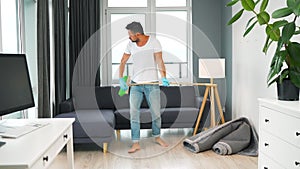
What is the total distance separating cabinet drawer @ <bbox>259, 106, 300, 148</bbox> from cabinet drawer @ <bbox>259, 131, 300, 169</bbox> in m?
0.04

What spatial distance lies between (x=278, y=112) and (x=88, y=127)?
2.25 m

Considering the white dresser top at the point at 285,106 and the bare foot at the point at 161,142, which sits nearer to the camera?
the white dresser top at the point at 285,106

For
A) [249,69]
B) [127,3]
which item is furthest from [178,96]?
[127,3]

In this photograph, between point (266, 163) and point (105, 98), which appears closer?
point (266, 163)

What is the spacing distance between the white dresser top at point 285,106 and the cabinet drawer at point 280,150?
0.22 meters

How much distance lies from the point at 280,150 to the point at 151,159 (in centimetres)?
165

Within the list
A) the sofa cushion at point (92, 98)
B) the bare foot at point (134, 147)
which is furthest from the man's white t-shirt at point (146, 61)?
the sofa cushion at point (92, 98)

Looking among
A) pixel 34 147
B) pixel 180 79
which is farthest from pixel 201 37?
pixel 34 147

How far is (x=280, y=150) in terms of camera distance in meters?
2.43

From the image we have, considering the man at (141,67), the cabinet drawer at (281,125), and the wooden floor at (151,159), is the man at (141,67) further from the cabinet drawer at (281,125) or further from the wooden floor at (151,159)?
the cabinet drawer at (281,125)

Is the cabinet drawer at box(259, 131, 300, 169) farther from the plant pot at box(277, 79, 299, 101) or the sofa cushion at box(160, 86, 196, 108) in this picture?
the sofa cushion at box(160, 86, 196, 108)

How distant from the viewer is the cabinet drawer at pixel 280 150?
2.22 m

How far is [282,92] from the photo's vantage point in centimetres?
267

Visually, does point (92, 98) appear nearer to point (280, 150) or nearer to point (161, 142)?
point (161, 142)
